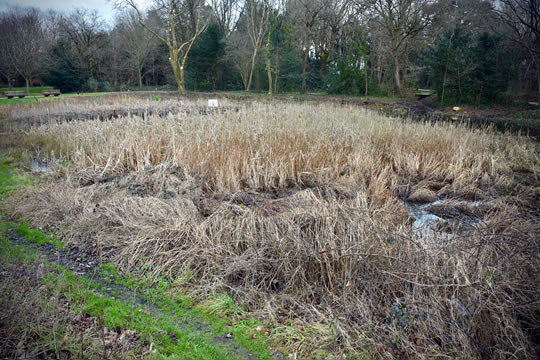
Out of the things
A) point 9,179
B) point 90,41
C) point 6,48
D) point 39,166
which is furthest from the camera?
point 90,41

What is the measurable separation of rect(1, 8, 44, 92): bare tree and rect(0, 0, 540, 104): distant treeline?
8cm

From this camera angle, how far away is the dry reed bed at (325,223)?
2598mm

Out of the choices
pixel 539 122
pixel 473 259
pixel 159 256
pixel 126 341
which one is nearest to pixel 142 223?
pixel 159 256

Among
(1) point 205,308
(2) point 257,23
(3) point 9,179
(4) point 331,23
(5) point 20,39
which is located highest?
(2) point 257,23

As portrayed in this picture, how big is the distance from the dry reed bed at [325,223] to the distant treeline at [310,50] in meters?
4.61

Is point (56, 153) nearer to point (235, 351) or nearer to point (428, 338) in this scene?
point (235, 351)

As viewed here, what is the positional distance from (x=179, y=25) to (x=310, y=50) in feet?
31.5

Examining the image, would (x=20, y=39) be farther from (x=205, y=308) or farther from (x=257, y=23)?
(x=257, y=23)

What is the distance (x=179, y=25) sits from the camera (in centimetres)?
2661

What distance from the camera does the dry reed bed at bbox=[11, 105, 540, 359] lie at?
260 centimetres

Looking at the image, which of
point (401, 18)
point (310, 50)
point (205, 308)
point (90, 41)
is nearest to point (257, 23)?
point (310, 50)

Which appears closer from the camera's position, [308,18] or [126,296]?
[126,296]

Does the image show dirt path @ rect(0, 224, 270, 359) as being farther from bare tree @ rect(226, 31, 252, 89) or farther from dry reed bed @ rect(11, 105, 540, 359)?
bare tree @ rect(226, 31, 252, 89)

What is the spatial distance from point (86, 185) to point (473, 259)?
5321 mm
